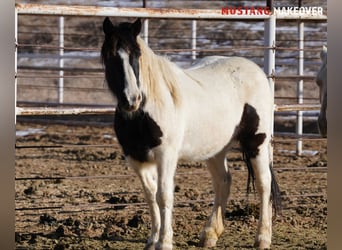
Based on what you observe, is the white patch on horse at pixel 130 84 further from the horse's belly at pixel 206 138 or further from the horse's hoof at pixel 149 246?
the horse's hoof at pixel 149 246

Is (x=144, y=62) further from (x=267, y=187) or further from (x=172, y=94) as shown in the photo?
(x=267, y=187)

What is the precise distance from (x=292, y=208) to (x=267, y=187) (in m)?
1.13

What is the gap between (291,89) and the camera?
16078 millimetres

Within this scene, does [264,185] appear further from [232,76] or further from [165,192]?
[165,192]

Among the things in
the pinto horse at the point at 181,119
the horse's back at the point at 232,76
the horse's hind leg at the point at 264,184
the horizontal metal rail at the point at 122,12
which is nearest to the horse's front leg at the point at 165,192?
the pinto horse at the point at 181,119

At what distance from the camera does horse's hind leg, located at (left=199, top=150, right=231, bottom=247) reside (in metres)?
4.65

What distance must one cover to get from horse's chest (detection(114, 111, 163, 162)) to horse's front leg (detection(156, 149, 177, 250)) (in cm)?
8

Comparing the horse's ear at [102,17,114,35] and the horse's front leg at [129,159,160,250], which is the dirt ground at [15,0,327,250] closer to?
the horse's front leg at [129,159,160,250]

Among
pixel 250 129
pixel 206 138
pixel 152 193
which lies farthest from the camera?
pixel 250 129

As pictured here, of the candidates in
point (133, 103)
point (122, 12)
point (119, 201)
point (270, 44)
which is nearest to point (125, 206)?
point (119, 201)

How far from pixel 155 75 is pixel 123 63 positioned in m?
0.31

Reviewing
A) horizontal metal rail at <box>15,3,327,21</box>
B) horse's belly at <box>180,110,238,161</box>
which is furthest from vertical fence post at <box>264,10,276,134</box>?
horse's belly at <box>180,110,238,161</box>

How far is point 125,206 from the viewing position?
Answer: 5.69 metres

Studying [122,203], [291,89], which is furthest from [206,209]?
[291,89]
